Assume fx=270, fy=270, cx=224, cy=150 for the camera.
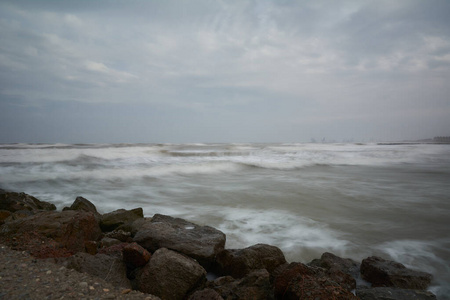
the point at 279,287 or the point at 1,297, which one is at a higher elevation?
the point at 1,297

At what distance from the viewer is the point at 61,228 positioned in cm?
Answer: 281

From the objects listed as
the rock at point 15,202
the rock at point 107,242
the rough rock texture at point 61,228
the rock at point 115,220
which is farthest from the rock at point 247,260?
the rock at point 15,202

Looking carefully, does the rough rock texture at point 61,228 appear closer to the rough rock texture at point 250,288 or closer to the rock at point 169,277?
the rock at point 169,277

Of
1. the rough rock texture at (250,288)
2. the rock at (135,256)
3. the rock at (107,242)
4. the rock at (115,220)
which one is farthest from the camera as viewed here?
the rock at (115,220)

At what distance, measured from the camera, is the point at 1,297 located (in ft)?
5.57

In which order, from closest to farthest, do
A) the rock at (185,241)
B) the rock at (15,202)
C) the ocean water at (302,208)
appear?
the rock at (185,241) → the ocean water at (302,208) → the rock at (15,202)

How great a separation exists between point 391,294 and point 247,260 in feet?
3.89

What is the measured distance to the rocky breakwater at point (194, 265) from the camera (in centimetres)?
208

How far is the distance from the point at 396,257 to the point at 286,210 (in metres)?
2.38

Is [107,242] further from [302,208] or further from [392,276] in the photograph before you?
[302,208]

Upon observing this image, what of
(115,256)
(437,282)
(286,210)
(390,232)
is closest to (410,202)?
(390,232)

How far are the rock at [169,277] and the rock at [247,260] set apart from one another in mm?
420

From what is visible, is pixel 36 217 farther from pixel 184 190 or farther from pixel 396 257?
pixel 184 190

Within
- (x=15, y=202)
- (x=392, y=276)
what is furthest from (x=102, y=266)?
(x=15, y=202)
